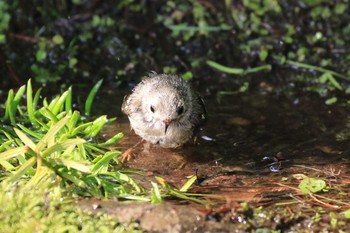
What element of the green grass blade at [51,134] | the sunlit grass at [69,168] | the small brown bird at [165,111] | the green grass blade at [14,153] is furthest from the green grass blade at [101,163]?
the small brown bird at [165,111]

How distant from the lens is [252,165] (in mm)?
5188

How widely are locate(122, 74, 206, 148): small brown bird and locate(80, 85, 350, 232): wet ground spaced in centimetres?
14

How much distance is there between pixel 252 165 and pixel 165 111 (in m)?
0.80

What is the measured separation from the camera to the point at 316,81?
6812 millimetres

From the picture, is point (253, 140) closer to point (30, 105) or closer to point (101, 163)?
point (101, 163)

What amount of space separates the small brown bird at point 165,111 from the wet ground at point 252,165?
0.14m

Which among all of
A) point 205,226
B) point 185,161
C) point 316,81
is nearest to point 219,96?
point 316,81

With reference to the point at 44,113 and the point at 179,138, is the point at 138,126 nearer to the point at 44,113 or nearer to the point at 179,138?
the point at 179,138

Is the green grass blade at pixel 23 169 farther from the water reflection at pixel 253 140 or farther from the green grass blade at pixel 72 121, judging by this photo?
the water reflection at pixel 253 140

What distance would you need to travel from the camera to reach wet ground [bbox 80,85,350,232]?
4105mm

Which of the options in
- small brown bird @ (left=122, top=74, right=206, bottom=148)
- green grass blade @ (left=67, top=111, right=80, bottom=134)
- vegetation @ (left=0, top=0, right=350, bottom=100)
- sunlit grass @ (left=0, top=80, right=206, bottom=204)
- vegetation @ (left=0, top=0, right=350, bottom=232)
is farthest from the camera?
vegetation @ (left=0, top=0, right=350, bottom=100)

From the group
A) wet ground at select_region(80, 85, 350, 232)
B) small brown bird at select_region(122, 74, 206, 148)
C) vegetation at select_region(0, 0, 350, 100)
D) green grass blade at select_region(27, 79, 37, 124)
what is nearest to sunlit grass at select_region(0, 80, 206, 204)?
wet ground at select_region(80, 85, 350, 232)

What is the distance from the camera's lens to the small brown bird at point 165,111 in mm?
5301

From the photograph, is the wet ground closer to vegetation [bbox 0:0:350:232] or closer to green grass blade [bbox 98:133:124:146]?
green grass blade [bbox 98:133:124:146]
